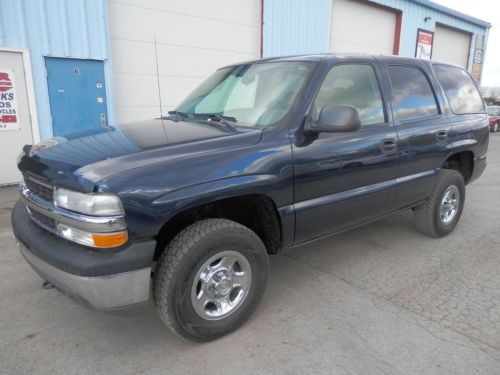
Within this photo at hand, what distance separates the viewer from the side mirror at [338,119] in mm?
2643

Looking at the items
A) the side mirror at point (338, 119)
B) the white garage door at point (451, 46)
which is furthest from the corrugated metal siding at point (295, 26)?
the white garage door at point (451, 46)

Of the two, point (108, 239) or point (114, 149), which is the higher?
point (114, 149)

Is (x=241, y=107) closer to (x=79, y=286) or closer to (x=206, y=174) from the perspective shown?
(x=206, y=174)

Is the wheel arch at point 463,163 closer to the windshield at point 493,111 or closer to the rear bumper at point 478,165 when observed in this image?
the rear bumper at point 478,165

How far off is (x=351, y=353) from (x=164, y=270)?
1.28 m

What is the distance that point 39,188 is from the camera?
244 centimetres

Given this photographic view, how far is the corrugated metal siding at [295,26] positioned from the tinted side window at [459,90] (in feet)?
21.1

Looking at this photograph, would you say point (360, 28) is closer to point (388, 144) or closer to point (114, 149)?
point (388, 144)

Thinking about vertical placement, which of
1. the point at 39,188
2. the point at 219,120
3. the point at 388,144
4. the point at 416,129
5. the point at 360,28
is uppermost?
the point at 360,28

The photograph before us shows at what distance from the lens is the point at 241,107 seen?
306 centimetres

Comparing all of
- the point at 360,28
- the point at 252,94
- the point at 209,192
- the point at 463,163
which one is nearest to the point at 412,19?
the point at 360,28

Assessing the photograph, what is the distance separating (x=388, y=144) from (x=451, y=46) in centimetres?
1833

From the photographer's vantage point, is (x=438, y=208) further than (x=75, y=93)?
No

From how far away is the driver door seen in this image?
2818 mm
